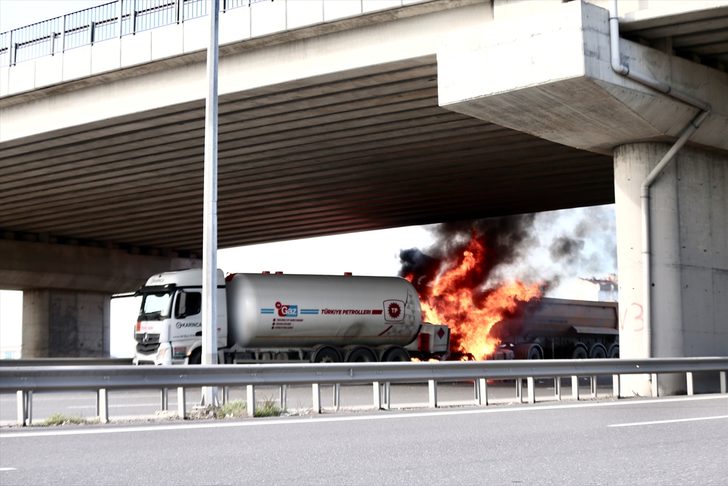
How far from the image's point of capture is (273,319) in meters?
28.9

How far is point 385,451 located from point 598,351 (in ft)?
95.2

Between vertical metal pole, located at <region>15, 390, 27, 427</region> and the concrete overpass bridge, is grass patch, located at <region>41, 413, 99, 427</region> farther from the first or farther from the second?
the concrete overpass bridge

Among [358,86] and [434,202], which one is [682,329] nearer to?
[358,86]

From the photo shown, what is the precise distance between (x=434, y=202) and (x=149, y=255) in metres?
18.4

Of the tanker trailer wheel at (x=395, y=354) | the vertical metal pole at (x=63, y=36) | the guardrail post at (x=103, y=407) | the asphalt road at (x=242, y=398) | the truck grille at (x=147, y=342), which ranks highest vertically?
the vertical metal pole at (x=63, y=36)

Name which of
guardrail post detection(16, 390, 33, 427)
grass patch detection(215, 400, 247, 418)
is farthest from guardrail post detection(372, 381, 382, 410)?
guardrail post detection(16, 390, 33, 427)

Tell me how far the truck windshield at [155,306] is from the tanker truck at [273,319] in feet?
0.09

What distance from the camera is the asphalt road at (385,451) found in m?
7.41

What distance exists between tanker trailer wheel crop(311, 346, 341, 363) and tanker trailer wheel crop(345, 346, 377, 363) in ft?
1.22

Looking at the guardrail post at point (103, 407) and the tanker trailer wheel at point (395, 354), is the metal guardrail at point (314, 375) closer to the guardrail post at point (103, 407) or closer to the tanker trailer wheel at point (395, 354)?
the guardrail post at point (103, 407)

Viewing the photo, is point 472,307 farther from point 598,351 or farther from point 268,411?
point 268,411

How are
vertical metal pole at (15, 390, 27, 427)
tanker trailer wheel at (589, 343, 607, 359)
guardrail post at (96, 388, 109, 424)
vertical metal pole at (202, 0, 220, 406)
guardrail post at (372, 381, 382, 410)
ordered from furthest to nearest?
tanker trailer wheel at (589, 343, 607, 359), vertical metal pole at (202, 0, 220, 406), guardrail post at (372, 381, 382, 410), guardrail post at (96, 388, 109, 424), vertical metal pole at (15, 390, 27, 427)

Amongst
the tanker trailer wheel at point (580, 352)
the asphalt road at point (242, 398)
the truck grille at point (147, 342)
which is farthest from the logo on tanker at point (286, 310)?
the tanker trailer wheel at point (580, 352)

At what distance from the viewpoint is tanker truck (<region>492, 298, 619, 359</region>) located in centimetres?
3372
